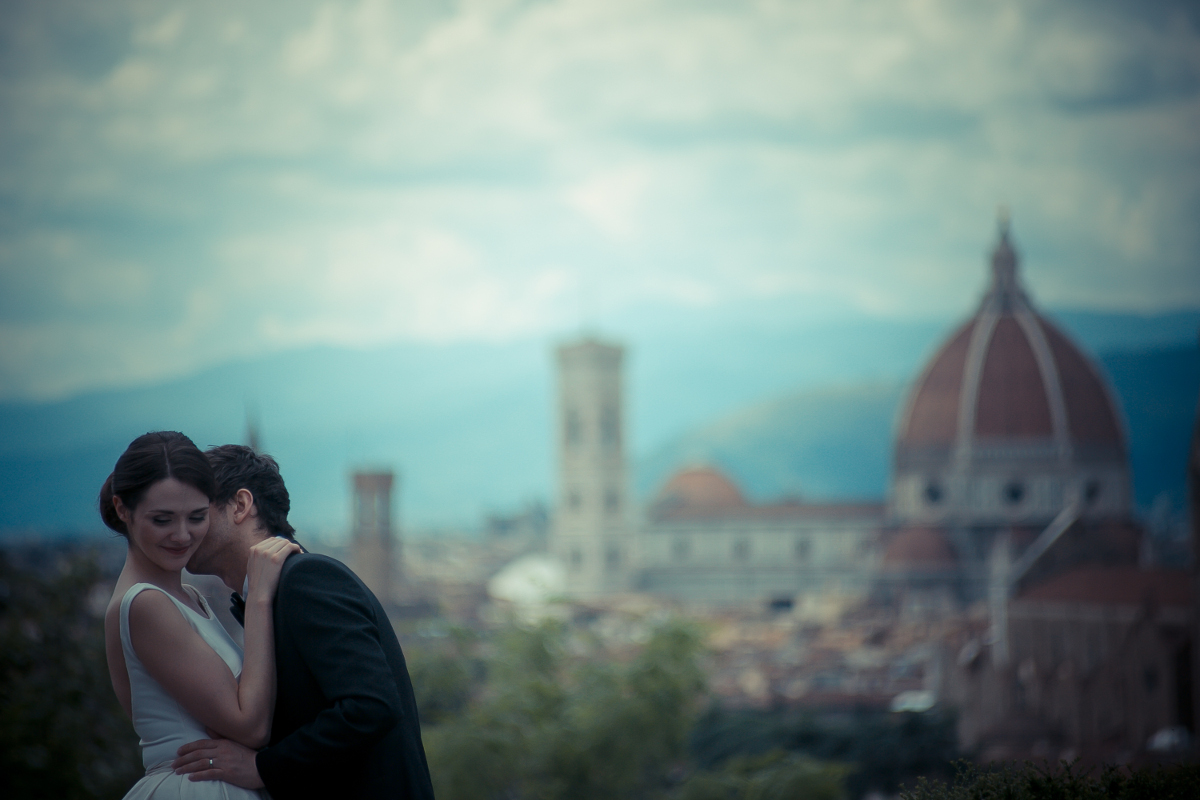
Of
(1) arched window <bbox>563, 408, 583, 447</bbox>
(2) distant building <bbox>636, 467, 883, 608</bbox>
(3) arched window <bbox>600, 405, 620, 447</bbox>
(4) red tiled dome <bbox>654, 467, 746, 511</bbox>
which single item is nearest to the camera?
(2) distant building <bbox>636, 467, 883, 608</bbox>

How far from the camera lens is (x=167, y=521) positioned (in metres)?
3.25

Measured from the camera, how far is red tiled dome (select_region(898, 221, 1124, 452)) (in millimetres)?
66812

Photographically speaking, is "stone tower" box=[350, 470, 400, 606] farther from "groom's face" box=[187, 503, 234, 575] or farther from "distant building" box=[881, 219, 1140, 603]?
"groom's face" box=[187, 503, 234, 575]

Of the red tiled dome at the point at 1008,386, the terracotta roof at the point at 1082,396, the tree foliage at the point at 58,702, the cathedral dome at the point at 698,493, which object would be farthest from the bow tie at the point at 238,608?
the cathedral dome at the point at 698,493

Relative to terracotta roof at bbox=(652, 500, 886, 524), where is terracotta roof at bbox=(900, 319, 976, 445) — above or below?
above

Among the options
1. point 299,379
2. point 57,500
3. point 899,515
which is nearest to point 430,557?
point 299,379

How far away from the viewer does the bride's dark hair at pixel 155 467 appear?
3258mm

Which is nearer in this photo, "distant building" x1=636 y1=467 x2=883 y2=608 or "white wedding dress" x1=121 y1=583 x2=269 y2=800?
"white wedding dress" x1=121 y1=583 x2=269 y2=800

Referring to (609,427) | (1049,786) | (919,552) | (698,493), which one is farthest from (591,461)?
(1049,786)

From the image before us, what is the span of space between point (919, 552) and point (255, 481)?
5940 cm

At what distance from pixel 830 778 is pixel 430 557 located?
342 ft

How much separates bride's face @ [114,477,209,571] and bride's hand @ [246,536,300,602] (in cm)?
17

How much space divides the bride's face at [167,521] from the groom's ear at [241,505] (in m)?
0.13

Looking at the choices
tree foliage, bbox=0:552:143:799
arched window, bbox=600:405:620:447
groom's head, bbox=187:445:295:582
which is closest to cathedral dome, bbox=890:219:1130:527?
arched window, bbox=600:405:620:447
